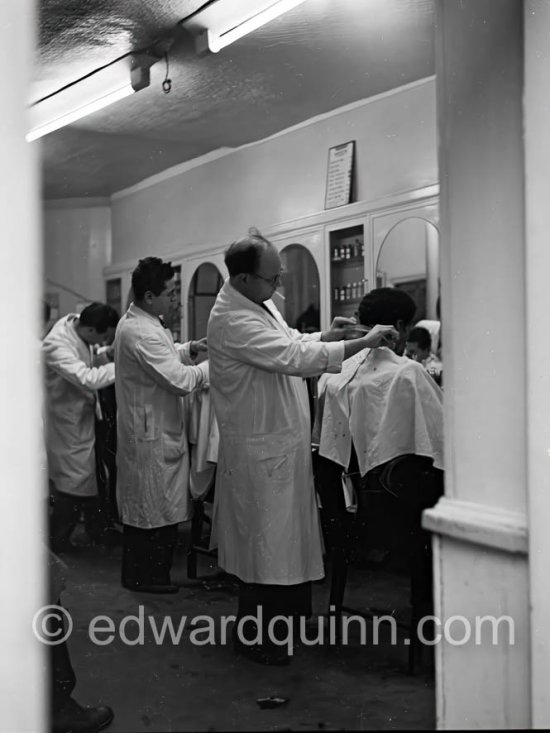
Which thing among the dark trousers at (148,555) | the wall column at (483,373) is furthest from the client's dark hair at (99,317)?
the wall column at (483,373)

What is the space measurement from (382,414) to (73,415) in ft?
5.57

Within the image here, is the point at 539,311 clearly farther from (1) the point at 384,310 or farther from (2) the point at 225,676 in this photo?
(2) the point at 225,676

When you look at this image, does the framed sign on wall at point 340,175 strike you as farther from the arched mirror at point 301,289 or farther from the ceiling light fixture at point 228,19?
the ceiling light fixture at point 228,19

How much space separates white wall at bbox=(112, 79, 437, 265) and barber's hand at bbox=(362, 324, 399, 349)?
1.35 metres

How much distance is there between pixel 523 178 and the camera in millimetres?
1035

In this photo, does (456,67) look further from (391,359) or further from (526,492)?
(391,359)

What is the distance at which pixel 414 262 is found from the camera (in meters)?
3.58

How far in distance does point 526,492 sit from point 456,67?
63cm

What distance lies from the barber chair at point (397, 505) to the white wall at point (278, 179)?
1611mm

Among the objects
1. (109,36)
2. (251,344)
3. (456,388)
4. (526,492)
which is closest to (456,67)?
(456,388)

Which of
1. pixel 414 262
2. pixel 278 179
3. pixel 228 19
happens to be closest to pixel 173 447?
pixel 414 262

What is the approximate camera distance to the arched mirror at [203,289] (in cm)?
393

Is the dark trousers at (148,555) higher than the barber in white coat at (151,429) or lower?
lower

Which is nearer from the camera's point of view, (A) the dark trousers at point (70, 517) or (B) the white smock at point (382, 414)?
(B) the white smock at point (382, 414)
